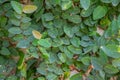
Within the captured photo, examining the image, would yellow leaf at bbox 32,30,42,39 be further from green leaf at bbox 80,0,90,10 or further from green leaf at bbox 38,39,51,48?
green leaf at bbox 80,0,90,10

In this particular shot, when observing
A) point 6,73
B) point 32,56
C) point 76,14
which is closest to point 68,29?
point 76,14

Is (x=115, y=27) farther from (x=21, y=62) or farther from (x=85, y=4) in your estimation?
(x=21, y=62)

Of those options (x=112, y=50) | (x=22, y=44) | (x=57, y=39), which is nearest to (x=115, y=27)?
(x=112, y=50)

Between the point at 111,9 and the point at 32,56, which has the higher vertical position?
the point at 111,9

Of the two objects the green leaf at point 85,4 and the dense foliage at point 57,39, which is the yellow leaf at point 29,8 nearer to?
the dense foliage at point 57,39

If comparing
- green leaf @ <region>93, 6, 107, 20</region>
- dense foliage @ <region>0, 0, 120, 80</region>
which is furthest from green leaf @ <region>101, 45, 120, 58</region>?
green leaf @ <region>93, 6, 107, 20</region>

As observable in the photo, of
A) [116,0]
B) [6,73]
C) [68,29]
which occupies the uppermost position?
[116,0]

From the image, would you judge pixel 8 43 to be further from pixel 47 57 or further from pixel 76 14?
pixel 76 14

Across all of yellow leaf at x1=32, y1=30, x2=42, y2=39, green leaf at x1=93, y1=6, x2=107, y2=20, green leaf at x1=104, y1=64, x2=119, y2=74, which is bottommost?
green leaf at x1=104, y1=64, x2=119, y2=74
